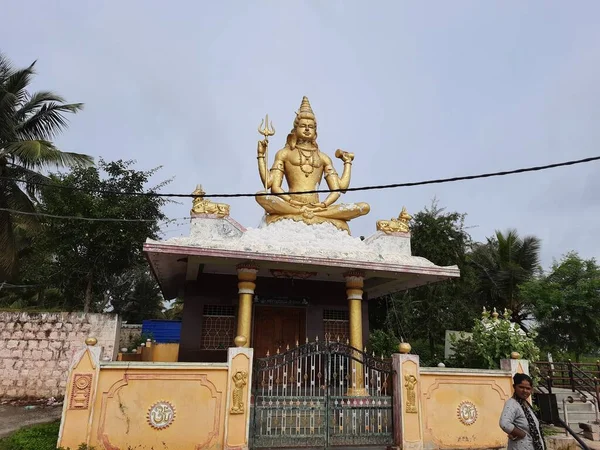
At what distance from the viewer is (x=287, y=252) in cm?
978

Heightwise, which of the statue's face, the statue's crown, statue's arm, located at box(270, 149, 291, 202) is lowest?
statue's arm, located at box(270, 149, 291, 202)

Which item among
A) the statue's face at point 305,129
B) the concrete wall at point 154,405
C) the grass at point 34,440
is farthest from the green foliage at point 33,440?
the statue's face at point 305,129

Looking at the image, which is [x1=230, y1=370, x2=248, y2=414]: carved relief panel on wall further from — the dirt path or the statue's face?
the statue's face

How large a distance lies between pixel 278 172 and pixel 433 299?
10.8 meters

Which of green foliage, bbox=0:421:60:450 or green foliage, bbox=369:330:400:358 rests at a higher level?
green foliage, bbox=369:330:400:358

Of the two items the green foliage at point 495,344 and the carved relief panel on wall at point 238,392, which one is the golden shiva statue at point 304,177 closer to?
the green foliage at point 495,344

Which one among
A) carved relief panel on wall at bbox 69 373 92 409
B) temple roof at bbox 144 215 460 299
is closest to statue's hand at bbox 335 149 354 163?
temple roof at bbox 144 215 460 299

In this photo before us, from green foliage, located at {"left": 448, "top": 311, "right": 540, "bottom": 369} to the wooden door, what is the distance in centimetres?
454

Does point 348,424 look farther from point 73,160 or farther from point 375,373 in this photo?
A: point 73,160

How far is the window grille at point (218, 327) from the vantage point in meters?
11.9

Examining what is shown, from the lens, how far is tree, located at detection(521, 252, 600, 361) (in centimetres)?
1798

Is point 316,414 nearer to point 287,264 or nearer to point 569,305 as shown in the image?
point 287,264

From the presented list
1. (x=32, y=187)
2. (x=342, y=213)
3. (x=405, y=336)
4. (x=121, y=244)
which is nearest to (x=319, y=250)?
(x=342, y=213)

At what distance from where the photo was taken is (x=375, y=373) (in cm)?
786
